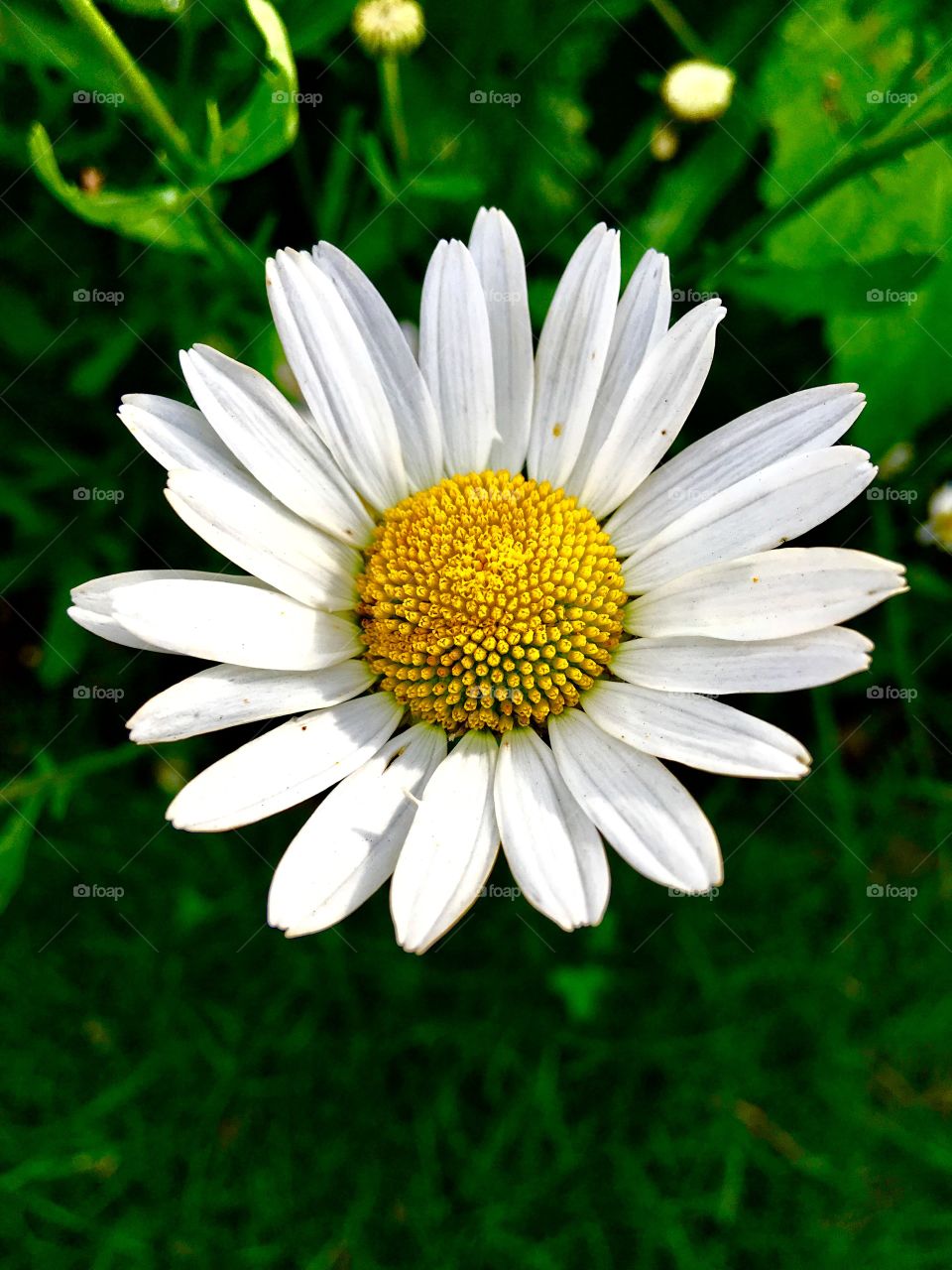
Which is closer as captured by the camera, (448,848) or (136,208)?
(448,848)

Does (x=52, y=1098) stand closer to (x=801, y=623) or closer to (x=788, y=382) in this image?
(x=801, y=623)

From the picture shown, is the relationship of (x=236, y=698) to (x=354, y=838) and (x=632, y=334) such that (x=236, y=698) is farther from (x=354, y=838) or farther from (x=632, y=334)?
(x=632, y=334)

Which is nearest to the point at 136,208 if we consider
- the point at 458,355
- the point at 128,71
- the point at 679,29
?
the point at 128,71

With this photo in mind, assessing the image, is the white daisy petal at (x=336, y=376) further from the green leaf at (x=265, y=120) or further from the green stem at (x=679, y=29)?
the green stem at (x=679, y=29)

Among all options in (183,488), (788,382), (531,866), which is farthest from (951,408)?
(183,488)

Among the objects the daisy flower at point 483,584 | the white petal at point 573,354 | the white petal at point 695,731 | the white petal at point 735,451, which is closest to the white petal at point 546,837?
the daisy flower at point 483,584

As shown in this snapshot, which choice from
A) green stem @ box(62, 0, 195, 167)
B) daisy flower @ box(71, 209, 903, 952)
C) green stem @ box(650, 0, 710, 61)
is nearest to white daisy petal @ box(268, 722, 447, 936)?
daisy flower @ box(71, 209, 903, 952)
